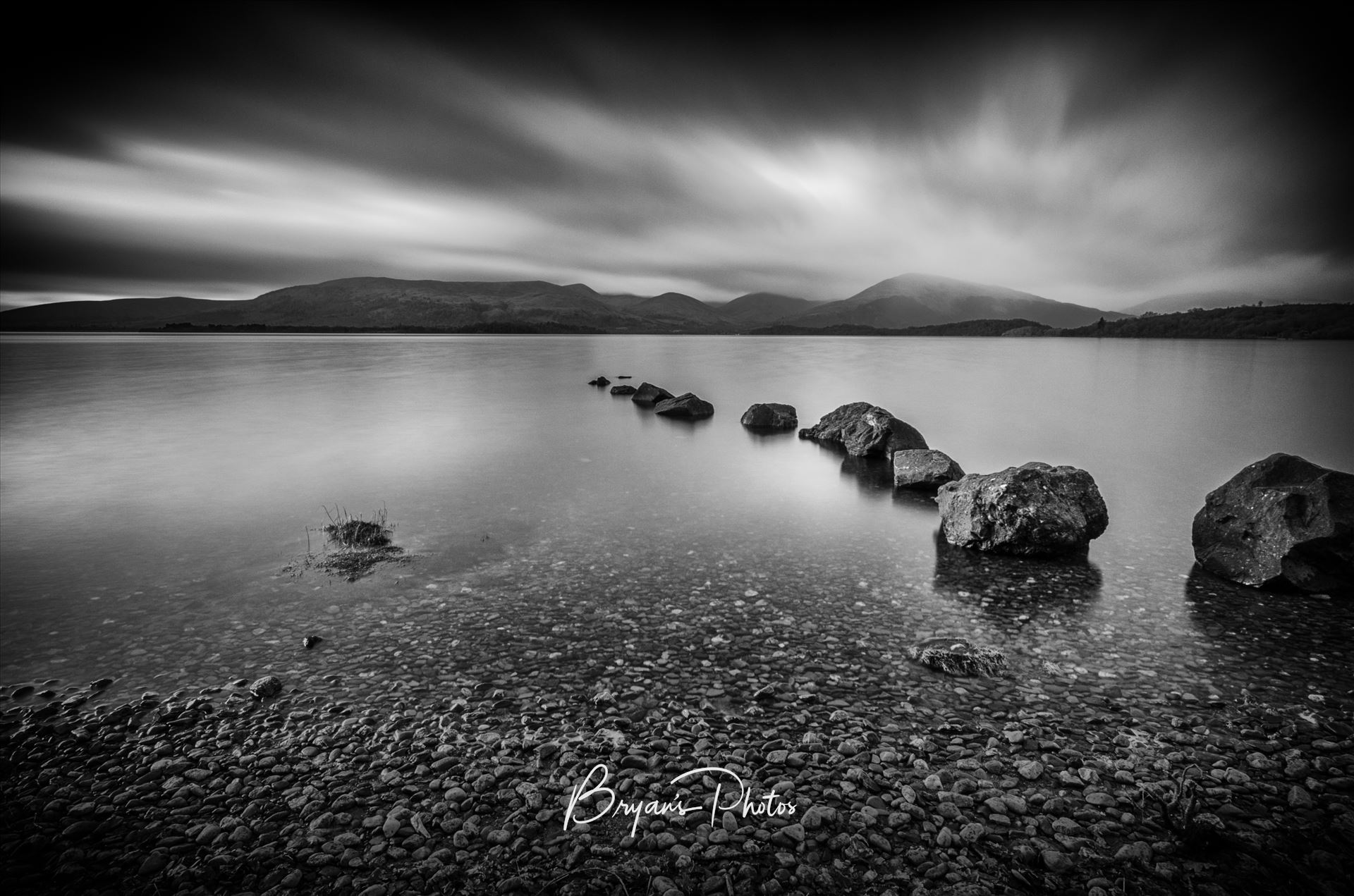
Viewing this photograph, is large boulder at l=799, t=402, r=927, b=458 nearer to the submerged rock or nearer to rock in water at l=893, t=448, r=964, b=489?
rock in water at l=893, t=448, r=964, b=489

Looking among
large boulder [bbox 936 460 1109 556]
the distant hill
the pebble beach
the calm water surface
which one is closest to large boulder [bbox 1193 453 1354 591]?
the calm water surface

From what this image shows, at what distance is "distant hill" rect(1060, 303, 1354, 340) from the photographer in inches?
5822

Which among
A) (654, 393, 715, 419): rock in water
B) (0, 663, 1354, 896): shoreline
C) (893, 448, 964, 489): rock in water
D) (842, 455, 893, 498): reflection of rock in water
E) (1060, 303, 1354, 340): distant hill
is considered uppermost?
(1060, 303, 1354, 340): distant hill

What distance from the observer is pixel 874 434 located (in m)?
20.2

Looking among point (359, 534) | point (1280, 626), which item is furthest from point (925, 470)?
point (359, 534)

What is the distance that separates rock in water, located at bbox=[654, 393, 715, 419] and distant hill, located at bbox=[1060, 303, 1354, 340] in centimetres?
19244

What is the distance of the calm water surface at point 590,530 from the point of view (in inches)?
314

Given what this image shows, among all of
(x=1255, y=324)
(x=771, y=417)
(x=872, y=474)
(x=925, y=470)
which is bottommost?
(x=872, y=474)

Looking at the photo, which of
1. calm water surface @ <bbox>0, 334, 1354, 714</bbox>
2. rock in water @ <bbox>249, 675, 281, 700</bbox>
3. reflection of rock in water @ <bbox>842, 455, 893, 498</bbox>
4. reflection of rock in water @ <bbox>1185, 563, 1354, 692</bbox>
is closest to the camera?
rock in water @ <bbox>249, 675, 281, 700</bbox>

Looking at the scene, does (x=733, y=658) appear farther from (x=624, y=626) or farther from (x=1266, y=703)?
(x=1266, y=703)

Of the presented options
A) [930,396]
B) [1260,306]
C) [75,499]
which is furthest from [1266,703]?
[1260,306]

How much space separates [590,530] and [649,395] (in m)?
23.2

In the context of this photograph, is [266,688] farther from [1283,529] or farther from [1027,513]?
[1283,529]

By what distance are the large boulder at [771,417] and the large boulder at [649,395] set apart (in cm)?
751
